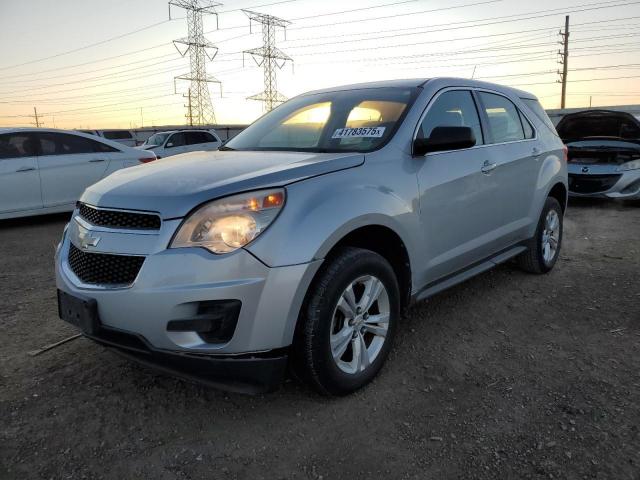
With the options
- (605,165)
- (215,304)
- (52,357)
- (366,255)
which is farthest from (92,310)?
(605,165)

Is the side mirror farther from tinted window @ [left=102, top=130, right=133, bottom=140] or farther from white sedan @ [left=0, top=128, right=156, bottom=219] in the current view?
tinted window @ [left=102, top=130, right=133, bottom=140]

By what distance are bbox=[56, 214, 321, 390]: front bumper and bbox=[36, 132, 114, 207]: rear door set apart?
6.07m

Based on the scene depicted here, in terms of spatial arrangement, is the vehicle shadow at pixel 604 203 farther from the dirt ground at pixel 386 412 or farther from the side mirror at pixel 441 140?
the side mirror at pixel 441 140

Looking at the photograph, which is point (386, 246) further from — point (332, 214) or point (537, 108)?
point (537, 108)

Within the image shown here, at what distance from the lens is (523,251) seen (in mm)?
4465

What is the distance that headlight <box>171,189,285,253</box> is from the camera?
7.33ft

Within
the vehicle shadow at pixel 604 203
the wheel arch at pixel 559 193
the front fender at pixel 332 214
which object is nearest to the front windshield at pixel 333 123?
the front fender at pixel 332 214

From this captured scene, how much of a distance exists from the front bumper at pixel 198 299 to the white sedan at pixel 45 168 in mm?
6031

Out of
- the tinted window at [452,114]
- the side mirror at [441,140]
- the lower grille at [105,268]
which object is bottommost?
the lower grille at [105,268]

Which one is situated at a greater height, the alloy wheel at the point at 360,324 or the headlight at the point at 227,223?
the headlight at the point at 227,223

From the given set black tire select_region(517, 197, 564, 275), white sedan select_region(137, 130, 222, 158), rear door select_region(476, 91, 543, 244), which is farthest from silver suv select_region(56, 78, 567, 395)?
white sedan select_region(137, 130, 222, 158)

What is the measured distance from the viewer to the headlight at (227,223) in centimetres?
223

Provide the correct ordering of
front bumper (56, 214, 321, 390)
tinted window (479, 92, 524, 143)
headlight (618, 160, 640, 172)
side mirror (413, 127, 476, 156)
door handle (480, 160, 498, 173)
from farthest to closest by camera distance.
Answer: headlight (618, 160, 640, 172), tinted window (479, 92, 524, 143), door handle (480, 160, 498, 173), side mirror (413, 127, 476, 156), front bumper (56, 214, 321, 390)

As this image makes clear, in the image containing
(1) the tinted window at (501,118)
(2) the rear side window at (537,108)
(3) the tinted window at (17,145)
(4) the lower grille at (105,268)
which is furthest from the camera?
(3) the tinted window at (17,145)
